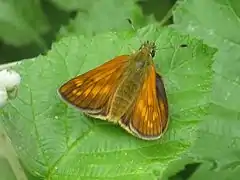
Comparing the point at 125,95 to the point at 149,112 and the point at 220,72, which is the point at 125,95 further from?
the point at 220,72

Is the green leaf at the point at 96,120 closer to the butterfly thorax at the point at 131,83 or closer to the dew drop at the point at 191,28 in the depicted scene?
the butterfly thorax at the point at 131,83

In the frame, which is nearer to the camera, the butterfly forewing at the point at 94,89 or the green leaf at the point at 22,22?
the butterfly forewing at the point at 94,89

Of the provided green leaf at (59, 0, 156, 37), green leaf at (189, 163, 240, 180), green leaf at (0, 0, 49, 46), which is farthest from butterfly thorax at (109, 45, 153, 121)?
green leaf at (0, 0, 49, 46)

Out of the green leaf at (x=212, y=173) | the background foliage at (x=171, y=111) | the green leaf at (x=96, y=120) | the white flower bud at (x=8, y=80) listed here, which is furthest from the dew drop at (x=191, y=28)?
the white flower bud at (x=8, y=80)

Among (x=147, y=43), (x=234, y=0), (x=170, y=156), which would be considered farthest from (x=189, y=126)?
(x=234, y=0)

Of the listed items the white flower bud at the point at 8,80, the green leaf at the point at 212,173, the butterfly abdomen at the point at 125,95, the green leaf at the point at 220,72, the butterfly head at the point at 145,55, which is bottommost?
the green leaf at the point at 212,173

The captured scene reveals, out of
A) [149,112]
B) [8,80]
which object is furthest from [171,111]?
[8,80]
